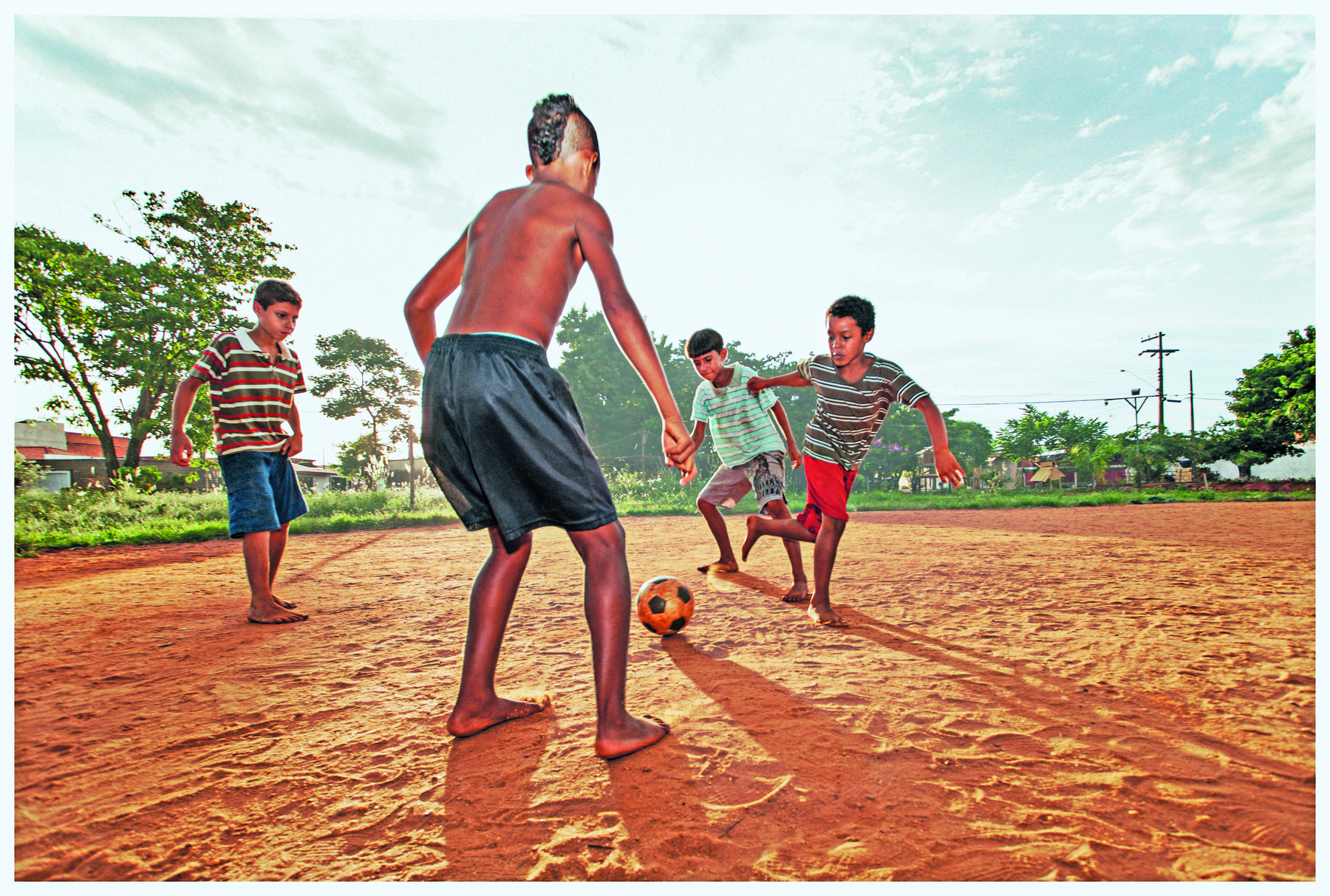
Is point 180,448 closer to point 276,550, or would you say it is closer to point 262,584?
point 276,550

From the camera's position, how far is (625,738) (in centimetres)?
188

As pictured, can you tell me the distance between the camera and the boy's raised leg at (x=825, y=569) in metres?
3.42

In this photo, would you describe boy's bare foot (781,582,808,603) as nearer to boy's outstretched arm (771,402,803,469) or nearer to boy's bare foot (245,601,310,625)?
boy's outstretched arm (771,402,803,469)

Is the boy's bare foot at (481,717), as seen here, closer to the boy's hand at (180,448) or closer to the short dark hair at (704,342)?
the boy's hand at (180,448)

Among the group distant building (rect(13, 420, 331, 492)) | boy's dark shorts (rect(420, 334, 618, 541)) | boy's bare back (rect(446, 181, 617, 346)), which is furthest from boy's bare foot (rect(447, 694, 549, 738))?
distant building (rect(13, 420, 331, 492))

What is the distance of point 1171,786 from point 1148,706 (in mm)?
643

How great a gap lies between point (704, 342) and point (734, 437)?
2.58 feet

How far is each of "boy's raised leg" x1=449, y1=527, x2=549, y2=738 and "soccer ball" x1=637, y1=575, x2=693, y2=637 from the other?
120cm

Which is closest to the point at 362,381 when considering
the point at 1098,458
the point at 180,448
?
the point at 180,448

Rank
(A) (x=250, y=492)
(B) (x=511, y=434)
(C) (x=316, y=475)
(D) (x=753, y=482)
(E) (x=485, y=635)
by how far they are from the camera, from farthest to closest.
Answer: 1. (C) (x=316, y=475)
2. (D) (x=753, y=482)
3. (A) (x=250, y=492)
4. (E) (x=485, y=635)
5. (B) (x=511, y=434)

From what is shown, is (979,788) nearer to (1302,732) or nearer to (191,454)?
(1302,732)

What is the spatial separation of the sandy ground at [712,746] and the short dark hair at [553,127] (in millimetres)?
2015

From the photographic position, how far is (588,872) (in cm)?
134

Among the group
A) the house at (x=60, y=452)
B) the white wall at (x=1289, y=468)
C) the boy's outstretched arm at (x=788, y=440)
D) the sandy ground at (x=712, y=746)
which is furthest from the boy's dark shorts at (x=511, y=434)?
the white wall at (x=1289, y=468)
